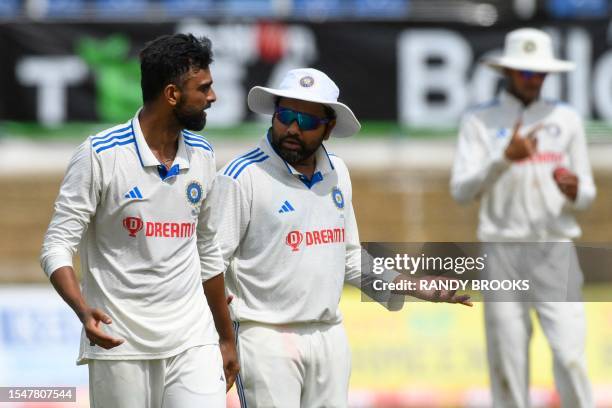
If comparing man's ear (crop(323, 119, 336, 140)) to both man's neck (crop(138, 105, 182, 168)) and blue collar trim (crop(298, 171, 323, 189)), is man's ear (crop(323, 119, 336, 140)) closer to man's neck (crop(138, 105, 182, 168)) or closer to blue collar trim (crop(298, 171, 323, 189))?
blue collar trim (crop(298, 171, 323, 189))

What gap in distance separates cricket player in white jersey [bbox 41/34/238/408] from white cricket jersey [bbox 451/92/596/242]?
3.18 metres

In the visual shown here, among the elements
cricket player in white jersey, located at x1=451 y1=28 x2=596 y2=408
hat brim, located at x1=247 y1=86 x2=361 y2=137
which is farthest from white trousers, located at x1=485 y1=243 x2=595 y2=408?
hat brim, located at x1=247 y1=86 x2=361 y2=137

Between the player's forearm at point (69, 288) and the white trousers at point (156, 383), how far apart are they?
33cm

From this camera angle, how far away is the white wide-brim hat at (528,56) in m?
8.45

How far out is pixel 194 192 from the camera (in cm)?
540

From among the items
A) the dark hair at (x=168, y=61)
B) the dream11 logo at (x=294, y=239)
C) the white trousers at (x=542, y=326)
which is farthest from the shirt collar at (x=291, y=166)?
the white trousers at (x=542, y=326)

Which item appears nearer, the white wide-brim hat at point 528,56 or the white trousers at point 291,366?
the white trousers at point 291,366

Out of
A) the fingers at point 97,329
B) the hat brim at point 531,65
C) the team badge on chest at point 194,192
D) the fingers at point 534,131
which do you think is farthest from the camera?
the hat brim at point 531,65

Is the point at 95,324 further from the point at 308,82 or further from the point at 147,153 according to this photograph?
the point at 308,82

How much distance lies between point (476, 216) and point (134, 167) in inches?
339

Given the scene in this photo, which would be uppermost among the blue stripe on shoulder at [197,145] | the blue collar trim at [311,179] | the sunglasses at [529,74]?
the blue stripe on shoulder at [197,145]

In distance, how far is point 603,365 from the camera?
968 cm

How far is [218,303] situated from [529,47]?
3.77m

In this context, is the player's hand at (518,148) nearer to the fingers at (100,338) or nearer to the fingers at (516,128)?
the fingers at (516,128)
